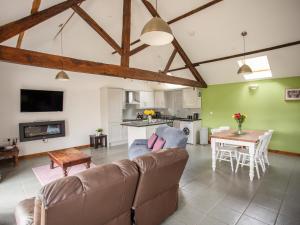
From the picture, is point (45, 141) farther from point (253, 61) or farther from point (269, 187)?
point (253, 61)

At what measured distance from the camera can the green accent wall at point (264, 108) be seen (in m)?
5.31

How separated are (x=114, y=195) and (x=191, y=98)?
637cm

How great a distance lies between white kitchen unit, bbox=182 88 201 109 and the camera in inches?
287

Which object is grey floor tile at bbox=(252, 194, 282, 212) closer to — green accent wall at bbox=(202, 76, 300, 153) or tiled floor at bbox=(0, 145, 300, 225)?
tiled floor at bbox=(0, 145, 300, 225)

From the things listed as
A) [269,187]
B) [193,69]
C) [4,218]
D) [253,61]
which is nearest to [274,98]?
[253,61]

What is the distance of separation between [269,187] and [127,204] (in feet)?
9.23

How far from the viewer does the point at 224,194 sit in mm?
2998

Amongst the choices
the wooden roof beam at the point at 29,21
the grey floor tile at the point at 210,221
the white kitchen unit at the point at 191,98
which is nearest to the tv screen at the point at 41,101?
the wooden roof beam at the point at 29,21

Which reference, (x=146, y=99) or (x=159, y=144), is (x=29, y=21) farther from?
(x=146, y=99)

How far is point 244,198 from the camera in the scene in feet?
9.39

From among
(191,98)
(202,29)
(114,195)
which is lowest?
(114,195)

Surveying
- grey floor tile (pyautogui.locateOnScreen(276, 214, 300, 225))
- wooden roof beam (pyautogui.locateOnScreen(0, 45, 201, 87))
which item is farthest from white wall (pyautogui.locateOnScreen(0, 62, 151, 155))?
grey floor tile (pyautogui.locateOnScreen(276, 214, 300, 225))

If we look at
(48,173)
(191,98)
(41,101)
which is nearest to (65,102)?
(41,101)

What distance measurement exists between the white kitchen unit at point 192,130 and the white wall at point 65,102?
2.79m
